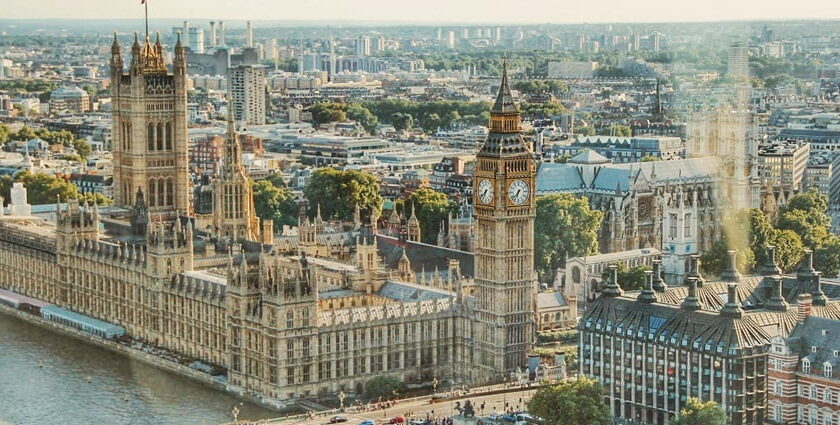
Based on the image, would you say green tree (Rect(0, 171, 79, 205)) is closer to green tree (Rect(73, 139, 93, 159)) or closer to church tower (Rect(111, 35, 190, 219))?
church tower (Rect(111, 35, 190, 219))

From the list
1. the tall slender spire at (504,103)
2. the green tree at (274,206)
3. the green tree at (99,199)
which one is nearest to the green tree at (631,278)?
the tall slender spire at (504,103)

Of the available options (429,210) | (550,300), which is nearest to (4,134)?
(429,210)

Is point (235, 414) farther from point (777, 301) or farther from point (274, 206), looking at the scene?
point (274, 206)

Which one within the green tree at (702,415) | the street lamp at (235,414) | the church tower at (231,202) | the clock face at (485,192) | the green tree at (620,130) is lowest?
the street lamp at (235,414)

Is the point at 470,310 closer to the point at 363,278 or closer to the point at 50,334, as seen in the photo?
the point at 363,278

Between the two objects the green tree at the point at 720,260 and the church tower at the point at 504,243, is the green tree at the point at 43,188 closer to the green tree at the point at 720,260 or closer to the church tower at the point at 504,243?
the green tree at the point at 720,260

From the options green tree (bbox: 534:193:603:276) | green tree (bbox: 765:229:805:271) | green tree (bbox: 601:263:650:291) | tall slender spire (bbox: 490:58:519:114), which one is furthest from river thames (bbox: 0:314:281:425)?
green tree (bbox: 765:229:805:271)

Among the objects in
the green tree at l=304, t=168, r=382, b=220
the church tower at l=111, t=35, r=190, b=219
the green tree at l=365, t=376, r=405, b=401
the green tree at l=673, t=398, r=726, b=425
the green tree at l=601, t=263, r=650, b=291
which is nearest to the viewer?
the green tree at l=673, t=398, r=726, b=425
